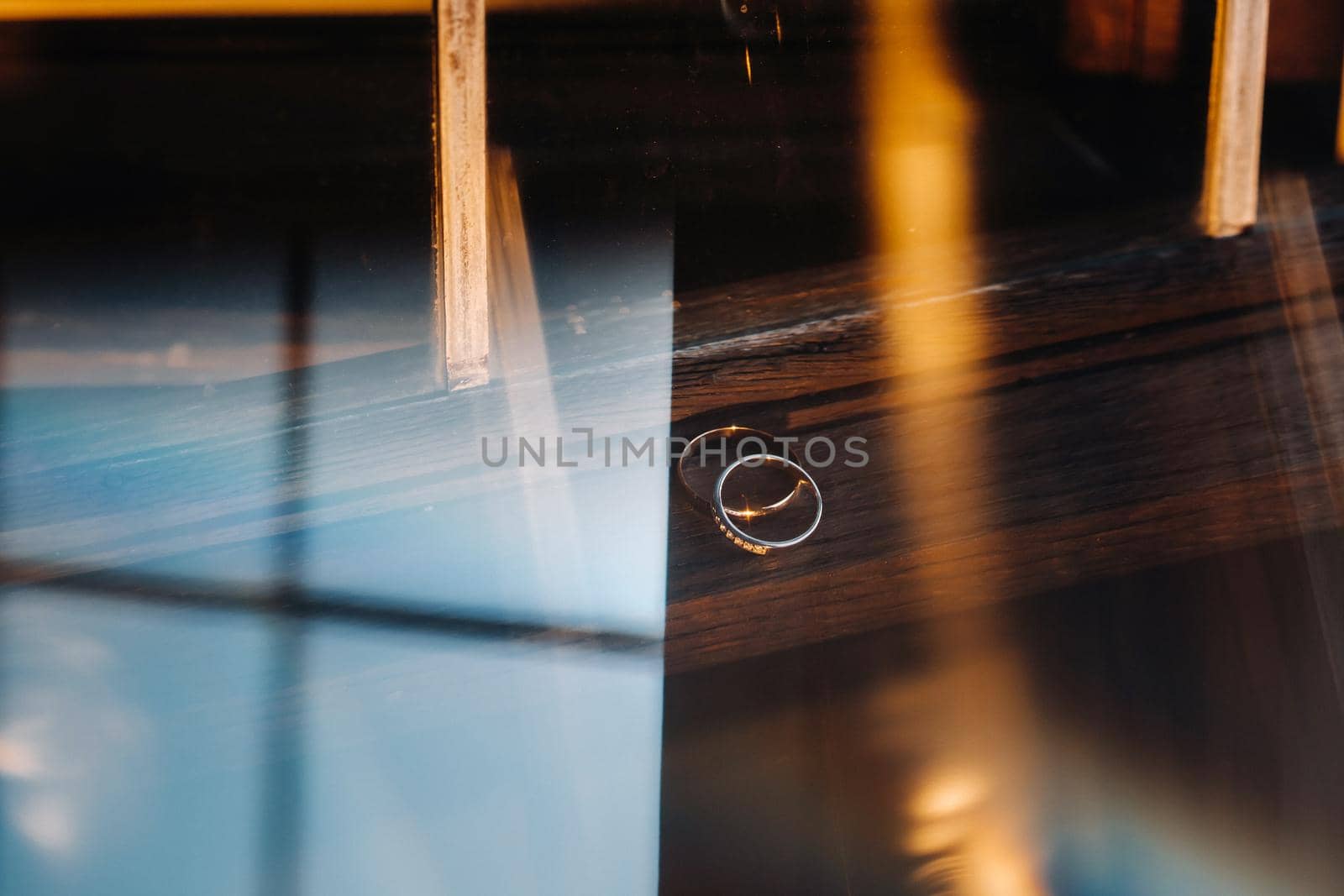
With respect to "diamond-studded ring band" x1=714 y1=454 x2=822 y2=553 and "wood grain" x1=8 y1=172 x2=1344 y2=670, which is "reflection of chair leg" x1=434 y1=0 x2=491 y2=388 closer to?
"wood grain" x1=8 y1=172 x2=1344 y2=670

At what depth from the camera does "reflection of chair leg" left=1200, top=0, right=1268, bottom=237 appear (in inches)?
34.3

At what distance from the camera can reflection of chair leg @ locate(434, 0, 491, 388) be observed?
0.77 meters

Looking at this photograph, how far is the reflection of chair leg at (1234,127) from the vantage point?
0.87 metres

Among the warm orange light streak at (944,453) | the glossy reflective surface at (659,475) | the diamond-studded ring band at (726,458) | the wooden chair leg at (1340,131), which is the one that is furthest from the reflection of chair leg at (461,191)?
the wooden chair leg at (1340,131)

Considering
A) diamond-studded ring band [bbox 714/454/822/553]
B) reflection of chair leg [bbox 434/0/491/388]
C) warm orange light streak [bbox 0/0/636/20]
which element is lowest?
diamond-studded ring band [bbox 714/454/822/553]

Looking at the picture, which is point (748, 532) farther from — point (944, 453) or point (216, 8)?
point (216, 8)

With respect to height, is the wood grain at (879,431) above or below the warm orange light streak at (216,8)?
below

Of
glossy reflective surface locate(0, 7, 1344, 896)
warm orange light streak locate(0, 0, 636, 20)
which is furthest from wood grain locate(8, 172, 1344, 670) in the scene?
warm orange light streak locate(0, 0, 636, 20)

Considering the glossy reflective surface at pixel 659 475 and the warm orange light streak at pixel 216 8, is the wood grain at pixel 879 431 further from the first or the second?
the warm orange light streak at pixel 216 8

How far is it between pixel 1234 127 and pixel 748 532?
0.62 metres

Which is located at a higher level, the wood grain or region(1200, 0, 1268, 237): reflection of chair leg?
region(1200, 0, 1268, 237): reflection of chair leg

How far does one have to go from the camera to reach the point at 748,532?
76cm

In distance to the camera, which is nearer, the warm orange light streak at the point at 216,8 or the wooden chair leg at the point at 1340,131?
the warm orange light streak at the point at 216,8

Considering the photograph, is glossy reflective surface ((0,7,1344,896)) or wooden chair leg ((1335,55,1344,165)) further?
wooden chair leg ((1335,55,1344,165))
